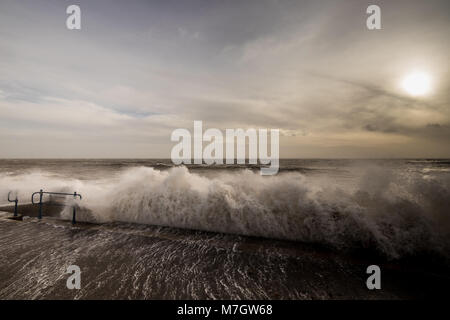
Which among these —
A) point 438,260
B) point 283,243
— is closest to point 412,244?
point 438,260

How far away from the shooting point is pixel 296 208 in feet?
22.7

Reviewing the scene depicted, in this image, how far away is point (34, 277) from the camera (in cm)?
386

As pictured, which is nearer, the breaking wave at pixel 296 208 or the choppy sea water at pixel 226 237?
the choppy sea water at pixel 226 237

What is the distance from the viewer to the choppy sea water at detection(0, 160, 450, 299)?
12.2 feet

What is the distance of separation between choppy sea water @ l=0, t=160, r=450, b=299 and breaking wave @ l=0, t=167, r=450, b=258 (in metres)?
0.03

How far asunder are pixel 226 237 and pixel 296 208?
108 inches

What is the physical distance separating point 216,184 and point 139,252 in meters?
4.04

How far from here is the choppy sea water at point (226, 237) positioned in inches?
146

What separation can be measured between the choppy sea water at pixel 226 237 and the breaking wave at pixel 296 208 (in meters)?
0.03

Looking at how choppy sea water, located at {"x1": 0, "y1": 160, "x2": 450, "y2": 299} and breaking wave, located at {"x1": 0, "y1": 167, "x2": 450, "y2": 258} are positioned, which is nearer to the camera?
choppy sea water, located at {"x1": 0, "y1": 160, "x2": 450, "y2": 299}

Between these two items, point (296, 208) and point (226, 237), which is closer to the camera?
point (226, 237)

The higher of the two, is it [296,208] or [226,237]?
[296,208]

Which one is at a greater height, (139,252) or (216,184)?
(216,184)
